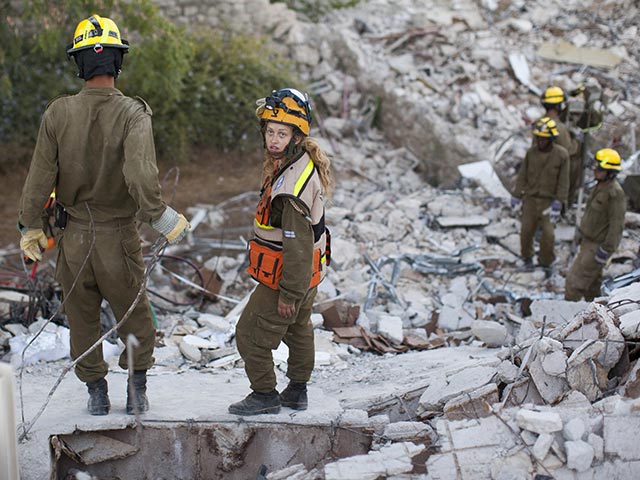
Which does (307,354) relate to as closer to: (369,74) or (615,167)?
(615,167)

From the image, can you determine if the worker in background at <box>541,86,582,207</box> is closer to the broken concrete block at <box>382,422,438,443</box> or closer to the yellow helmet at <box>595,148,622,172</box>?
the yellow helmet at <box>595,148,622,172</box>

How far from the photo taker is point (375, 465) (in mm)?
3553

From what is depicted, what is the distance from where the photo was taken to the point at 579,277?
294 inches

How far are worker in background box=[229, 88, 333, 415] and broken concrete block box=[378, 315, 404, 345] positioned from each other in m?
2.45

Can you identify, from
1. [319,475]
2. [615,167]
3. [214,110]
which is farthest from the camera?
[214,110]

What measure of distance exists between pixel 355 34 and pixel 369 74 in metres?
1.16

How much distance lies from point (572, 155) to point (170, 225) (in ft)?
23.2

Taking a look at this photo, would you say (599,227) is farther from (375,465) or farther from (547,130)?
(375,465)

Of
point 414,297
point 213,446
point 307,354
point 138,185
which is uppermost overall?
point 138,185

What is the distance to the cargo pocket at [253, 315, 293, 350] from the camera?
3957 millimetres

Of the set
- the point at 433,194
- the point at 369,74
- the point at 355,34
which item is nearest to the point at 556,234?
the point at 433,194

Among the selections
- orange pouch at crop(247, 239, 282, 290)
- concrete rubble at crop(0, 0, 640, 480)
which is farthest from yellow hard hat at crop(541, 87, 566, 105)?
orange pouch at crop(247, 239, 282, 290)

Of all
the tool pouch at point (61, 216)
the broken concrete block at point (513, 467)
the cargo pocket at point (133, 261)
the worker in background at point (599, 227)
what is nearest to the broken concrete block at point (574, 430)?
the broken concrete block at point (513, 467)

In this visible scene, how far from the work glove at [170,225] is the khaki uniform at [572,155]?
638 centimetres
